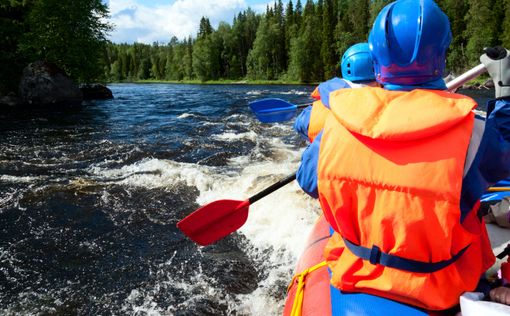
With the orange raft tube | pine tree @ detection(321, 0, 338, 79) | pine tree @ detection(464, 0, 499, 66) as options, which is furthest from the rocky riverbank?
pine tree @ detection(464, 0, 499, 66)

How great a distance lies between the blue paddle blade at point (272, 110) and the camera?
4250 mm

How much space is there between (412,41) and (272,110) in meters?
3.02

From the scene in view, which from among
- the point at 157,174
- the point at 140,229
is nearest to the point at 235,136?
the point at 157,174

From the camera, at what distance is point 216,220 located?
248 cm

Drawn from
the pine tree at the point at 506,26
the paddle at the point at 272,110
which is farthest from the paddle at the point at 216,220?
the pine tree at the point at 506,26

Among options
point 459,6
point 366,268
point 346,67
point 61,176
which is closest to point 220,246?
point 346,67

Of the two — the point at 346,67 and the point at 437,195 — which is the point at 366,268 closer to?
the point at 437,195

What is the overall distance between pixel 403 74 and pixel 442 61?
0.16 metres

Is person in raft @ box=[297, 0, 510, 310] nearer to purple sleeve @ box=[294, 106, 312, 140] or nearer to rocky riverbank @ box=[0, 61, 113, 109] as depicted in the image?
purple sleeve @ box=[294, 106, 312, 140]

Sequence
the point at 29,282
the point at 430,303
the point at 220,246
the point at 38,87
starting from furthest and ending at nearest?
the point at 38,87 < the point at 220,246 < the point at 29,282 < the point at 430,303

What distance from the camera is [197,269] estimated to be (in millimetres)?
3662

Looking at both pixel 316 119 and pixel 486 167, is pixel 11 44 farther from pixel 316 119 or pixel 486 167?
pixel 486 167

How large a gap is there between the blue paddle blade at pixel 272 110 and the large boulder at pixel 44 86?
1688 centimetres

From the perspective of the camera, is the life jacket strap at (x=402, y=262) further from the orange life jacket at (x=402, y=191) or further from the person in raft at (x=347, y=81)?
the person in raft at (x=347, y=81)
